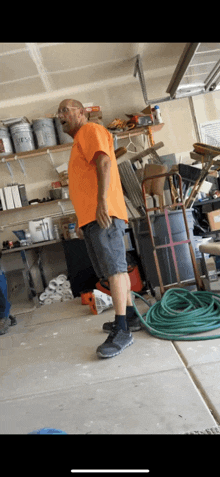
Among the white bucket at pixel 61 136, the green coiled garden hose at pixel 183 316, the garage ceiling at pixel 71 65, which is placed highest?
the garage ceiling at pixel 71 65

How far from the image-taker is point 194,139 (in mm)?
4836

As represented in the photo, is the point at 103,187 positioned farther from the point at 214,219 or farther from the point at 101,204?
the point at 214,219

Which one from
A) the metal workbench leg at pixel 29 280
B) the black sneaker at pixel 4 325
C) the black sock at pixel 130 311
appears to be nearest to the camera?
the black sock at pixel 130 311

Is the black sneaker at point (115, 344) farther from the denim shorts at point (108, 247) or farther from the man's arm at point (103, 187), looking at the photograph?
the man's arm at point (103, 187)

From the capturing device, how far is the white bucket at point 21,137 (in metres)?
4.42

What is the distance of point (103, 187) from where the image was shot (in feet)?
6.44

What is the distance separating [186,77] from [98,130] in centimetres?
254

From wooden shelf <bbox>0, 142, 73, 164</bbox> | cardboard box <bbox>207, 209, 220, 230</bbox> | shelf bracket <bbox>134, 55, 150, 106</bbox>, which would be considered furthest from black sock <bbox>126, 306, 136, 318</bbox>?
shelf bracket <bbox>134, 55, 150, 106</bbox>

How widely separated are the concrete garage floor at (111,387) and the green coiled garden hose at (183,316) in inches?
2.9

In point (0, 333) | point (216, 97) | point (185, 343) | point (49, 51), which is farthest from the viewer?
point (216, 97)

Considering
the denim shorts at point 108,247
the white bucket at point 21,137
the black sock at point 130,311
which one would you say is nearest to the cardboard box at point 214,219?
the black sock at point 130,311

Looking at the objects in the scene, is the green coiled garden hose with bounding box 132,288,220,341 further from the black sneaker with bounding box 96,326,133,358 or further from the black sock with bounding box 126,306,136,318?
the black sneaker with bounding box 96,326,133,358
